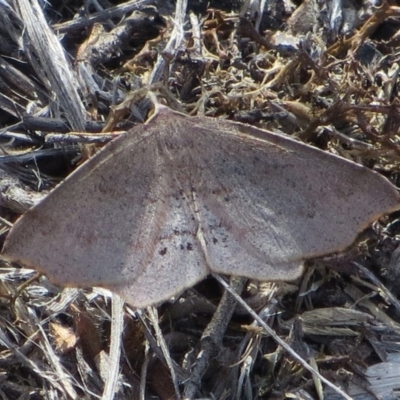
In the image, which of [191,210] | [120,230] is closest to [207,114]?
[191,210]

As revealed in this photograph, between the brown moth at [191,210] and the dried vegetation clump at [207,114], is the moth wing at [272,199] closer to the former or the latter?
the brown moth at [191,210]

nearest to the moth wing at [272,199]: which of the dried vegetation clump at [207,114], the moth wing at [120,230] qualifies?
the moth wing at [120,230]

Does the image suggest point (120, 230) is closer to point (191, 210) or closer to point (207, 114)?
point (191, 210)

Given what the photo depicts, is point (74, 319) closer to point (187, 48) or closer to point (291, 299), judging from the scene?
point (291, 299)

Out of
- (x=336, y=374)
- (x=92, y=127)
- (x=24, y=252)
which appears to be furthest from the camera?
(x=92, y=127)

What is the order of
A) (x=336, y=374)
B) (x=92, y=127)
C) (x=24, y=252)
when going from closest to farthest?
(x=24, y=252)
(x=336, y=374)
(x=92, y=127)

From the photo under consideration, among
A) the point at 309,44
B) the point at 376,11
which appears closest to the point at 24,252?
the point at 309,44
